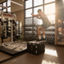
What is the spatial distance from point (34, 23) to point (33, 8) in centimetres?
119

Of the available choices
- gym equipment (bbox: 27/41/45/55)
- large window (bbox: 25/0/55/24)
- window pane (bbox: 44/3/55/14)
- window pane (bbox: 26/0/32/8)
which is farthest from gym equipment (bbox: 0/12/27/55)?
window pane (bbox: 44/3/55/14)

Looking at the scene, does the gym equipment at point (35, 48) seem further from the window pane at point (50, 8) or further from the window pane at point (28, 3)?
the window pane at point (28, 3)

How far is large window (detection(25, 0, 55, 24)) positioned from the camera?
4461 mm

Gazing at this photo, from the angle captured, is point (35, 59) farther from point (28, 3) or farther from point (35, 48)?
point (28, 3)

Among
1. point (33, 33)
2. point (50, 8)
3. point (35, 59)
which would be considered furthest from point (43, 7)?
Answer: point (35, 59)

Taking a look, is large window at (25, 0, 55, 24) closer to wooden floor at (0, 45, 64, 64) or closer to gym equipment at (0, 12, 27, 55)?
gym equipment at (0, 12, 27, 55)

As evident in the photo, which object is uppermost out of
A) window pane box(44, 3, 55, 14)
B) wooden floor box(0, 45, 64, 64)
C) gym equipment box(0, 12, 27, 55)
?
window pane box(44, 3, 55, 14)

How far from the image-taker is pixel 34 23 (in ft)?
17.5

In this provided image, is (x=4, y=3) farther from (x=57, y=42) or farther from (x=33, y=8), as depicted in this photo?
(x=57, y=42)

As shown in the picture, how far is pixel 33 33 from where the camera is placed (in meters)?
5.31

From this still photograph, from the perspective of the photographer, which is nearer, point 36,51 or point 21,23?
point 36,51

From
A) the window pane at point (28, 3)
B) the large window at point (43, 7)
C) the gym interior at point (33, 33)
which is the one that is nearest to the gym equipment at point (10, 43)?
the gym interior at point (33, 33)

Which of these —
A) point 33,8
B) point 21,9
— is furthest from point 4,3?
point 33,8

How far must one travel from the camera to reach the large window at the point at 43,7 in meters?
4.46
